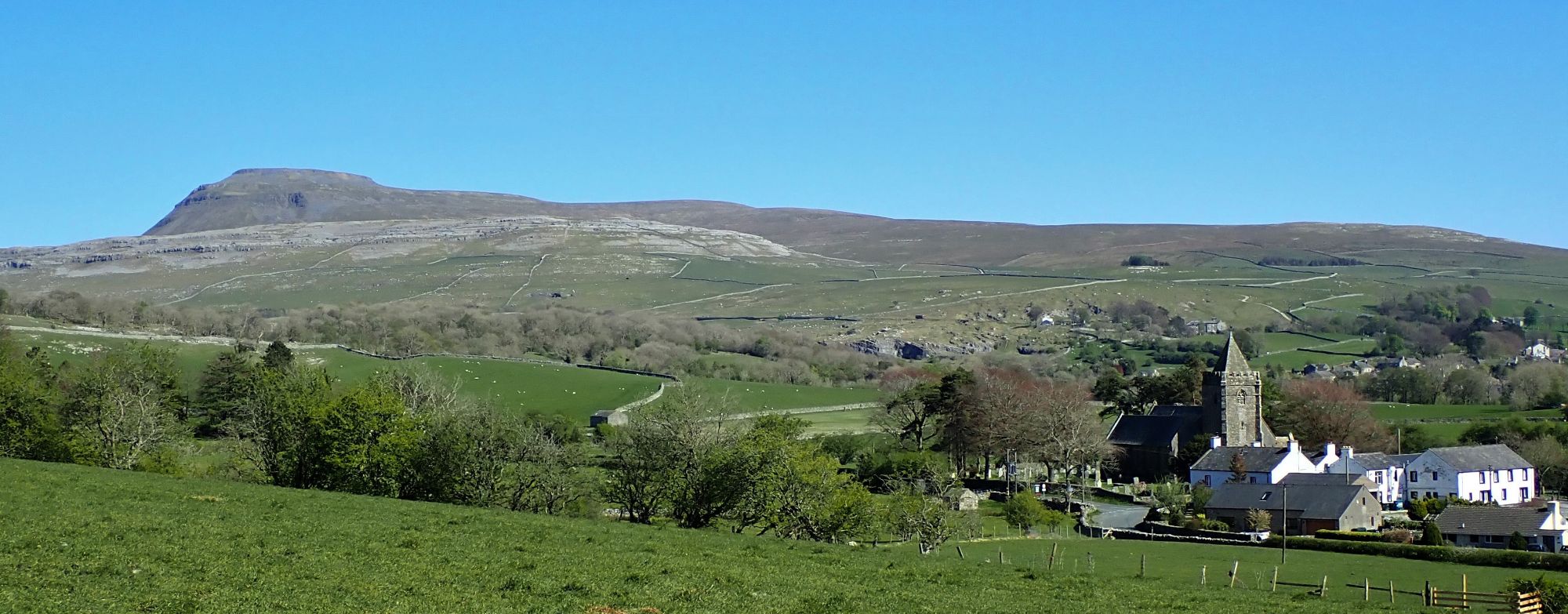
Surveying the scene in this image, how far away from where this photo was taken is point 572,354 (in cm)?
14900

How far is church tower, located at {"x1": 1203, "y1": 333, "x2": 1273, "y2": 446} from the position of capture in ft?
285

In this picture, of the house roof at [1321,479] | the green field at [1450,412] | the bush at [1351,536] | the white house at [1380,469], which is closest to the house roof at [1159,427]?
the white house at [1380,469]

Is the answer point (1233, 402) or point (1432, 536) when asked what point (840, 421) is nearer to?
point (1233, 402)

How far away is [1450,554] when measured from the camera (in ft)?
163

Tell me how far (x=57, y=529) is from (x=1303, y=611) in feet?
68.1

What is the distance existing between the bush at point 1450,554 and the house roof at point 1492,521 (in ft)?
20.1

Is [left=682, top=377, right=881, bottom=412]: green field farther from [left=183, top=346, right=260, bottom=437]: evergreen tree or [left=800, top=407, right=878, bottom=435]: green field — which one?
[left=183, top=346, right=260, bottom=437]: evergreen tree

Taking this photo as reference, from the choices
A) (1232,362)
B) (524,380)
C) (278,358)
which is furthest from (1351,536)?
(524,380)

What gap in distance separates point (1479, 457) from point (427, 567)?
240 feet

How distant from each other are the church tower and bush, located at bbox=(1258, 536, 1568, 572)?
31977mm

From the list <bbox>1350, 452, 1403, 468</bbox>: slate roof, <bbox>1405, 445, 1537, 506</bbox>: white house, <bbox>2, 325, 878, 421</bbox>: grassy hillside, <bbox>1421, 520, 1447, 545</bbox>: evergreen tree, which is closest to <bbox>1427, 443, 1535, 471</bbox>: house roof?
<bbox>1405, 445, 1537, 506</bbox>: white house

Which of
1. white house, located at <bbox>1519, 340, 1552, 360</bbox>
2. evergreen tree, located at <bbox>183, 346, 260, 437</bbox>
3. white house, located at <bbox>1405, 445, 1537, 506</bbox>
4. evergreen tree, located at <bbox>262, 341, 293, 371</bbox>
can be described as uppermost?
evergreen tree, located at <bbox>262, 341, 293, 371</bbox>

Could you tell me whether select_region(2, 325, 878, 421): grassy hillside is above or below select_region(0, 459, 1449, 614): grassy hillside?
below

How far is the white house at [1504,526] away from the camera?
5531 centimetres
